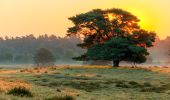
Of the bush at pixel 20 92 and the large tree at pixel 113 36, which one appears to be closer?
the bush at pixel 20 92

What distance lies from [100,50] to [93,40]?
230 inches

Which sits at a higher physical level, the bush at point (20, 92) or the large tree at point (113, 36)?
the large tree at point (113, 36)

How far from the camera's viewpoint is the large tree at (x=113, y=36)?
3275 inches

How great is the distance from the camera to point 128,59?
280 ft

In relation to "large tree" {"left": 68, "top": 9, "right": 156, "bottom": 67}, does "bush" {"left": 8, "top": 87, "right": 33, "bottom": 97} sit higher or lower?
lower

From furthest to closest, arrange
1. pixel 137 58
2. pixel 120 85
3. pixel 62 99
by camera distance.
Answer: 1. pixel 137 58
2. pixel 120 85
3. pixel 62 99

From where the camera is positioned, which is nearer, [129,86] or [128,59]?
[129,86]

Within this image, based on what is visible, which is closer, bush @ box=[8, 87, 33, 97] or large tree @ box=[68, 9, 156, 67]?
bush @ box=[8, 87, 33, 97]

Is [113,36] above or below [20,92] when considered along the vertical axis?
above

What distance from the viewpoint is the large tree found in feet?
273

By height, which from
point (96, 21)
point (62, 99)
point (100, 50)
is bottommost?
point (62, 99)

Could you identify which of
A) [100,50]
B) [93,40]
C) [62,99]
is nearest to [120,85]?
[62,99]

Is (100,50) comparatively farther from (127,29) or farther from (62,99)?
(62,99)

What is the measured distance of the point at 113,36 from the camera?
88438mm
